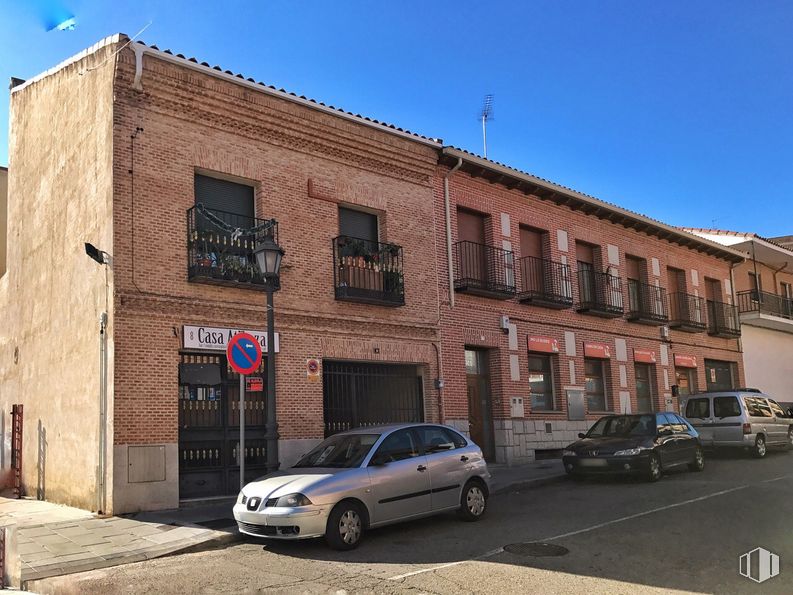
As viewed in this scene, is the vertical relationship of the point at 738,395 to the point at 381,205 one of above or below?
below

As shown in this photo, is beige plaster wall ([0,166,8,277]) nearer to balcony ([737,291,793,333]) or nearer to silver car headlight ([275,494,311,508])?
silver car headlight ([275,494,311,508])

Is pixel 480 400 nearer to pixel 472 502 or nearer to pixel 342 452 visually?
pixel 472 502

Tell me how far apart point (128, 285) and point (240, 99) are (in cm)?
419

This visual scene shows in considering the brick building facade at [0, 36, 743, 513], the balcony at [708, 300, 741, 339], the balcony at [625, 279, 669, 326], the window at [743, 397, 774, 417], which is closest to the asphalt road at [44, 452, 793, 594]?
the brick building facade at [0, 36, 743, 513]

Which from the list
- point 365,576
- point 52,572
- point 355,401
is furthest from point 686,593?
point 355,401

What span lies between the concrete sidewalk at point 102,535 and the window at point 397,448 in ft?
7.02

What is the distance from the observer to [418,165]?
53.4 ft

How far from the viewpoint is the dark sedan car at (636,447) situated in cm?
1298

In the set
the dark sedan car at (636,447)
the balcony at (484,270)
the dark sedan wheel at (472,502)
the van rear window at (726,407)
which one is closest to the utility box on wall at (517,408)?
the balcony at (484,270)

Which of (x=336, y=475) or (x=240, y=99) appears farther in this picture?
(x=240, y=99)

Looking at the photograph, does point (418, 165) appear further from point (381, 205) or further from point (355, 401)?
point (355, 401)

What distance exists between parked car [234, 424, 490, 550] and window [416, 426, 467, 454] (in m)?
0.01

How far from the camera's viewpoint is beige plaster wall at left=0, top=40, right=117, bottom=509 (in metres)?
11.9

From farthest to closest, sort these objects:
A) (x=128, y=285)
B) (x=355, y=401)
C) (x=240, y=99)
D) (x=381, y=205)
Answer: (x=381, y=205) → (x=355, y=401) → (x=240, y=99) → (x=128, y=285)
